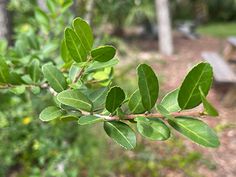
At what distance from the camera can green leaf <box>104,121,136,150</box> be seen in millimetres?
710

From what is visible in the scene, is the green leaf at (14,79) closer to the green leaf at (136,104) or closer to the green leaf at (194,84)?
the green leaf at (136,104)

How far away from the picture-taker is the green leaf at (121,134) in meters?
0.71

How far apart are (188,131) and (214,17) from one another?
16.1m

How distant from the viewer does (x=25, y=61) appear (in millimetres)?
1307

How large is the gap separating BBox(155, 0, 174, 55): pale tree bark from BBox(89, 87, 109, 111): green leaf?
273 inches

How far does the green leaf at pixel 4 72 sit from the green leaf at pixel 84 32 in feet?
0.78

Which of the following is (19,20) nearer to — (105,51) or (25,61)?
(25,61)

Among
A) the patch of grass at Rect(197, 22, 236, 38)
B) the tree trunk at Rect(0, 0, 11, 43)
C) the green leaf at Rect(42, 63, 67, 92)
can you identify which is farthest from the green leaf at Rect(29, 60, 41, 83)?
the patch of grass at Rect(197, 22, 236, 38)

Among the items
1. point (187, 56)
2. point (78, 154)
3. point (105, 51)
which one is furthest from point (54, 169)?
point (187, 56)

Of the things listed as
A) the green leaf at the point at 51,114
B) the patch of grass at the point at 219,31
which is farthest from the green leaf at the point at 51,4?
the patch of grass at the point at 219,31

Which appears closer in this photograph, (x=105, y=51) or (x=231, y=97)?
(x=105, y=51)

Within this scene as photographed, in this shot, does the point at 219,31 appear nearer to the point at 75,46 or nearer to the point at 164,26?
the point at 164,26

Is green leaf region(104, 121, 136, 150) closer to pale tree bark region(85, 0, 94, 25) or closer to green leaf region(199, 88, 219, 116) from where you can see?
green leaf region(199, 88, 219, 116)

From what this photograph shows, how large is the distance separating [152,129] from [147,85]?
9 centimetres
